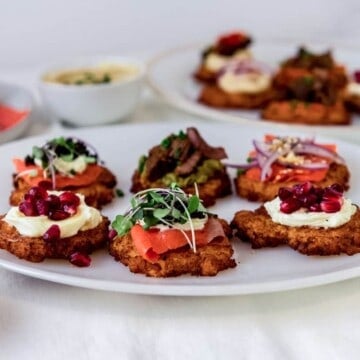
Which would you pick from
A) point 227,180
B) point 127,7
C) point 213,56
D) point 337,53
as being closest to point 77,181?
point 227,180

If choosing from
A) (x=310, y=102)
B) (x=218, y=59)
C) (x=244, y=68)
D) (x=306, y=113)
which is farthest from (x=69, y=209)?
(x=218, y=59)

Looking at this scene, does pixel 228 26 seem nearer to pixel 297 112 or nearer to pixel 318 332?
pixel 297 112

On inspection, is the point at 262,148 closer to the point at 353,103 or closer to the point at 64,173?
the point at 64,173

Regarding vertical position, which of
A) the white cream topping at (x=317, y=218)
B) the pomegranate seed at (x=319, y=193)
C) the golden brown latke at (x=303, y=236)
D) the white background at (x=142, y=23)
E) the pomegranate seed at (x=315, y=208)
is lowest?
the white background at (x=142, y=23)

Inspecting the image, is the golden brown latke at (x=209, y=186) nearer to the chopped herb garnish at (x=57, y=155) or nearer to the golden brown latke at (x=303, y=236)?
the chopped herb garnish at (x=57, y=155)

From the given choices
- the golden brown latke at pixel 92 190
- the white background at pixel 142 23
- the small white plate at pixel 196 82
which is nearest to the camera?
the golden brown latke at pixel 92 190

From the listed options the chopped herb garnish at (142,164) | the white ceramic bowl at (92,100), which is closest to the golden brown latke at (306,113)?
the white ceramic bowl at (92,100)

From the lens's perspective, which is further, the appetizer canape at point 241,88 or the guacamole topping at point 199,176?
the appetizer canape at point 241,88

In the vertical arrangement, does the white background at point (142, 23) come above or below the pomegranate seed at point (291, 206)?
below
